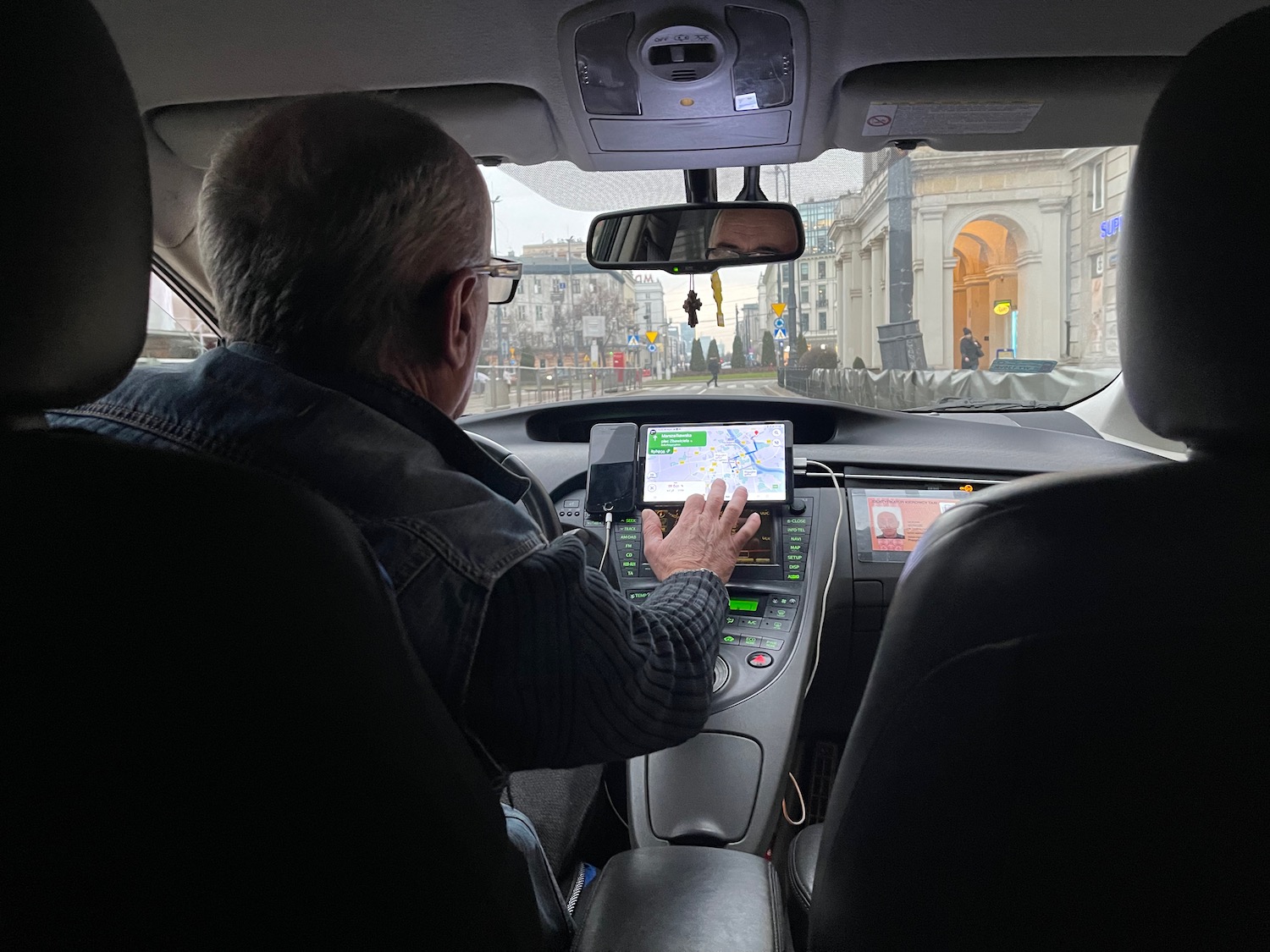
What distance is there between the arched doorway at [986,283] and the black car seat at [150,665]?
3.04 meters

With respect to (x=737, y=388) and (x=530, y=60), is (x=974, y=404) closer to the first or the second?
(x=737, y=388)

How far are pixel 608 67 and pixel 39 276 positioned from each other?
65.4 inches

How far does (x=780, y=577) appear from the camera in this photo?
2660 mm

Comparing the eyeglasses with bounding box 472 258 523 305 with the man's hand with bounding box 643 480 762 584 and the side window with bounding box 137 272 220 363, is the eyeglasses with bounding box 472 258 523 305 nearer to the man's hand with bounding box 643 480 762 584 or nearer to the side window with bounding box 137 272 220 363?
the man's hand with bounding box 643 480 762 584

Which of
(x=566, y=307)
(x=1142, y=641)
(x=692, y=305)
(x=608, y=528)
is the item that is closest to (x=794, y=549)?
(x=608, y=528)

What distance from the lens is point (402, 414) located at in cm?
117

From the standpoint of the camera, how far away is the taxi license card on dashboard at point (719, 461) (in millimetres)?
2648

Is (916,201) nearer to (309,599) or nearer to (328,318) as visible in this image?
(328,318)

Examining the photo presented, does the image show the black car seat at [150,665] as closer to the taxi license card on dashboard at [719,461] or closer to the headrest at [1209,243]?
the headrest at [1209,243]

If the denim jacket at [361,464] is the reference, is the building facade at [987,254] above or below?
above

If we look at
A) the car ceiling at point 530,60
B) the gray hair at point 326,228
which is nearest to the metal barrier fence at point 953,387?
the car ceiling at point 530,60

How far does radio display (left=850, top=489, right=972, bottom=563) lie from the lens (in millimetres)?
2723

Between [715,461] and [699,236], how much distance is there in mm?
732

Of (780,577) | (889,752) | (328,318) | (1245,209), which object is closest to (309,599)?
(328,318)
